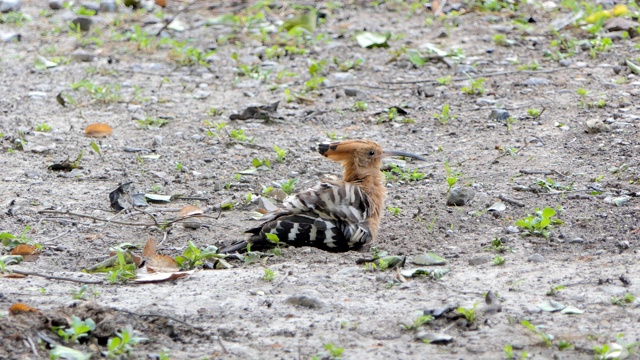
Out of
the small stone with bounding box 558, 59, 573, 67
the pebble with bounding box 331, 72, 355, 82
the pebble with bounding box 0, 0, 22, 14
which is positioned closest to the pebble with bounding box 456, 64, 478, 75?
the small stone with bounding box 558, 59, 573, 67

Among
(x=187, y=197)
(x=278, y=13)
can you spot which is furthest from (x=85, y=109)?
(x=278, y=13)

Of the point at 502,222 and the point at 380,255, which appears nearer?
the point at 380,255

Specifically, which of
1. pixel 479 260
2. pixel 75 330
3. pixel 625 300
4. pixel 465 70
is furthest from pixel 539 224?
pixel 465 70

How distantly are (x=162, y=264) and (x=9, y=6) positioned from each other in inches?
317

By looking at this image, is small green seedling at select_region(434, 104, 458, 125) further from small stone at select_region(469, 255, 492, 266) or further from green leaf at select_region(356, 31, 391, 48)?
small stone at select_region(469, 255, 492, 266)

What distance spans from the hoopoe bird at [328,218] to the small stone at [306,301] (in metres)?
1.06

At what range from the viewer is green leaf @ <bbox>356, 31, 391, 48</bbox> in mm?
10211

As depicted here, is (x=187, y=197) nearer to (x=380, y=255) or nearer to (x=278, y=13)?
(x=380, y=255)

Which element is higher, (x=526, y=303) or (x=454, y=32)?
(x=526, y=303)

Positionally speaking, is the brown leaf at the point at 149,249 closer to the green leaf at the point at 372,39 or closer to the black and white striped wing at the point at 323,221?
the black and white striped wing at the point at 323,221

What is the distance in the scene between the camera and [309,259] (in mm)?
5355

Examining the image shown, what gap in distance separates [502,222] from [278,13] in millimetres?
6450

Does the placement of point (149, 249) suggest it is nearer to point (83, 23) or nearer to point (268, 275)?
point (268, 275)

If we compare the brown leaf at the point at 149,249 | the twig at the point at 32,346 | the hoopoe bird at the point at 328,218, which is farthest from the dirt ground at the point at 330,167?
the brown leaf at the point at 149,249
